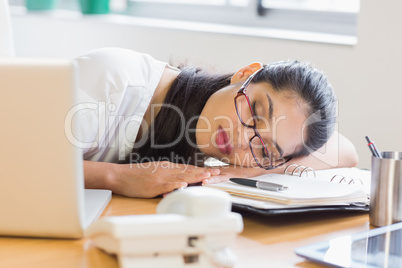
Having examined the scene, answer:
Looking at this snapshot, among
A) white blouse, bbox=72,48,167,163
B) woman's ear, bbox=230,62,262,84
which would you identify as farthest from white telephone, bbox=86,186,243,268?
woman's ear, bbox=230,62,262,84

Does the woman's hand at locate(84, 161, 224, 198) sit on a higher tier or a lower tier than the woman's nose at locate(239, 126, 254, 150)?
lower

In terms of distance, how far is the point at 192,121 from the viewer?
1.52 meters

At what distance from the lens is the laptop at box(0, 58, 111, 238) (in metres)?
0.81

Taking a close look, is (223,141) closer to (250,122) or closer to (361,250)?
(250,122)

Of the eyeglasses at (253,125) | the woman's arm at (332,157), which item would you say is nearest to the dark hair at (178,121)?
the eyeglasses at (253,125)

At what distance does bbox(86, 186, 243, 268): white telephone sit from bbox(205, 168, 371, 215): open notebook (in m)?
0.26

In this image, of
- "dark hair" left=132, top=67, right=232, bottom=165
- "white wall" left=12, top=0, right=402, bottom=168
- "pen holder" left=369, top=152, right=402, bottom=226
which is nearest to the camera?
"pen holder" left=369, top=152, right=402, bottom=226

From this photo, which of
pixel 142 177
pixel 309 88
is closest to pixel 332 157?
pixel 309 88

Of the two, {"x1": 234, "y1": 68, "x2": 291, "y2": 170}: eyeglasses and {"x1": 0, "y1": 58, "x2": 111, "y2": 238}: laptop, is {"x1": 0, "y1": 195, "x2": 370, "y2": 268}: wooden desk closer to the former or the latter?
{"x1": 0, "y1": 58, "x2": 111, "y2": 238}: laptop

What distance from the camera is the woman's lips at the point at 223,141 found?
141cm

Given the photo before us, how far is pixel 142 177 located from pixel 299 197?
34 centimetres

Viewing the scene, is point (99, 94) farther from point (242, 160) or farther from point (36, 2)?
point (36, 2)

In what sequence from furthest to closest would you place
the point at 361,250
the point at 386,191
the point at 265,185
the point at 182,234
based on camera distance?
1. the point at 265,185
2. the point at 386,191
3. the point at 361,250
4. the point at 182,234

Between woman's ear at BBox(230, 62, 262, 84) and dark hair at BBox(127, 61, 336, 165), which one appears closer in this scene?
dark hair at BBox(127, 61, 336, 165)
